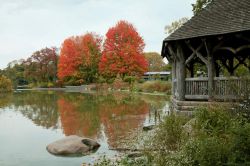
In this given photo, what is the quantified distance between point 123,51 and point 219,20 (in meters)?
33.0

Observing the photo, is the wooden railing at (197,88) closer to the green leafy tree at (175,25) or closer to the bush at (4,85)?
the green leafy tree at (175,25)

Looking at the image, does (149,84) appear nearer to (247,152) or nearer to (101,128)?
(101,128)

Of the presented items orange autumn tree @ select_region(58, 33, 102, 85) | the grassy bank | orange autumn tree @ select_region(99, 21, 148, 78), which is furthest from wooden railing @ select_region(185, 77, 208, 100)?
orange autumn tree @ select_region(58, 33, 102, 85)

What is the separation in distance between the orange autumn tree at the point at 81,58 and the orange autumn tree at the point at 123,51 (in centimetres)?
854

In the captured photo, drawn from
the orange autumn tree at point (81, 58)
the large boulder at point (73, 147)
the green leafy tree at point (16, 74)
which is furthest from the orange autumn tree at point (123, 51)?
the green leafy tree at point (16, 74)

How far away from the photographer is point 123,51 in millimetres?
44625

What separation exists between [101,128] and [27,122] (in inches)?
199

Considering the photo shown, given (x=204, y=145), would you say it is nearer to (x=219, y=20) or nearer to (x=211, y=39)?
(x=211, y=39)

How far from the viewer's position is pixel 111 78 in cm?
4909

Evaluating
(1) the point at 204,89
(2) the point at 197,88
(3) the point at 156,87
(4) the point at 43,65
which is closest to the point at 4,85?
(4) the point at 43,65

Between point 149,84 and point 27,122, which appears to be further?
point 149,84

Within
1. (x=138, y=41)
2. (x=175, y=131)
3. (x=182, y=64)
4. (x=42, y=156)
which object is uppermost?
(x=138, y=41)

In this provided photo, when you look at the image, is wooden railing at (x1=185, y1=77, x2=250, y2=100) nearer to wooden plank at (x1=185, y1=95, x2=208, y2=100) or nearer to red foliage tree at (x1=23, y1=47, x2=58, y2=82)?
wooden plank at (x1=185, y1=95, x2=208, y2=100)

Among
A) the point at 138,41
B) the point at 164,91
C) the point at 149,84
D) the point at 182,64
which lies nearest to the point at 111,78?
the point at 138,41
